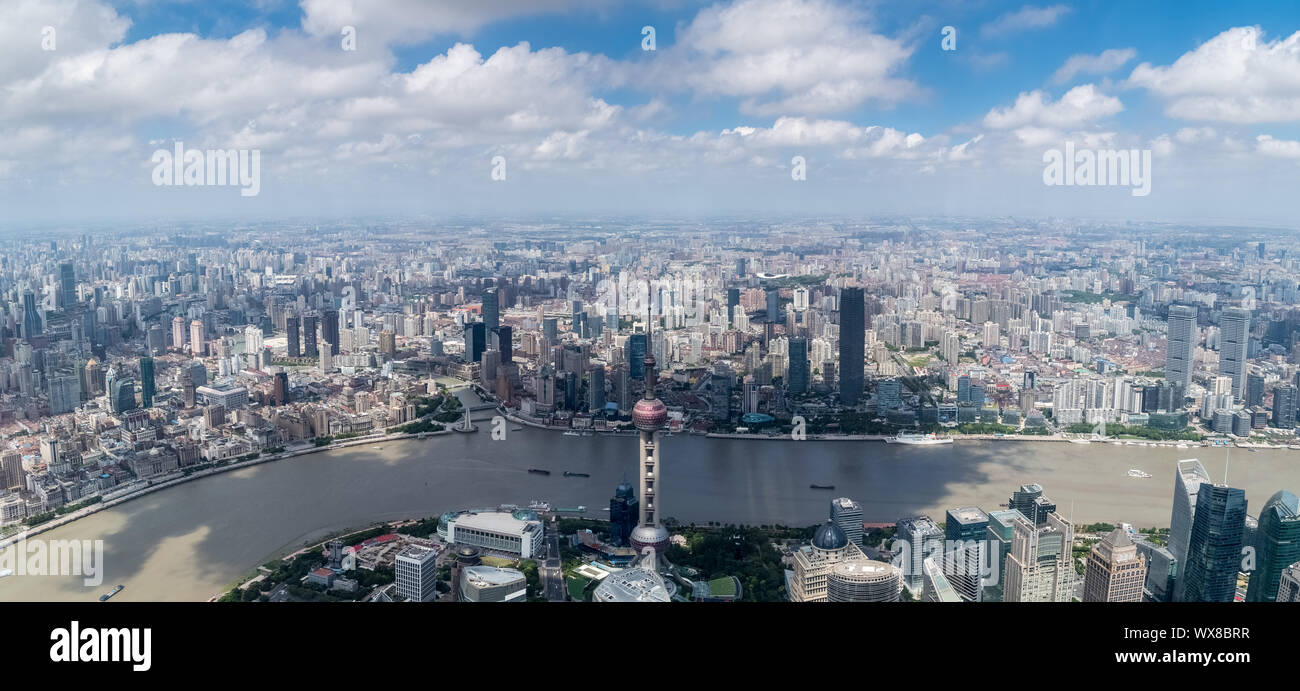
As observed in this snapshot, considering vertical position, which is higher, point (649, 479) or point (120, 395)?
point (120, 395)

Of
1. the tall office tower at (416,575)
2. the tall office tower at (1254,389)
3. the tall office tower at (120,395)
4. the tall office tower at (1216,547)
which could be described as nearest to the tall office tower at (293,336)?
the tall office tower at (120,395)

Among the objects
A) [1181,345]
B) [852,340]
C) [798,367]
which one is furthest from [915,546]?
[1181,345]

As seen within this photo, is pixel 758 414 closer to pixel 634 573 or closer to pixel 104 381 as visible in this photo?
pixel 634 573

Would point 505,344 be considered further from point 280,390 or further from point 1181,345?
point 1181,345

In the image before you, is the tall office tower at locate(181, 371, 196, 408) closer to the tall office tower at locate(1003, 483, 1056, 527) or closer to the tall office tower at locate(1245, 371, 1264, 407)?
the tall office tower at locate(1003, 483, 1056, 527)

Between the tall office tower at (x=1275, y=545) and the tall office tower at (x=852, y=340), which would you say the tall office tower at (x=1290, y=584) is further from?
the tall office tower at (x=852, y=340)

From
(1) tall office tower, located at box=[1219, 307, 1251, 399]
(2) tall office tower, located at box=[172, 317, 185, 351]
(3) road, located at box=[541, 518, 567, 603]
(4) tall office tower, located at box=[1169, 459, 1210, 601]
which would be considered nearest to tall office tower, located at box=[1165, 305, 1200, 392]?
(1) tall office tower, located at box=[1219, 307, 1251, 399]
